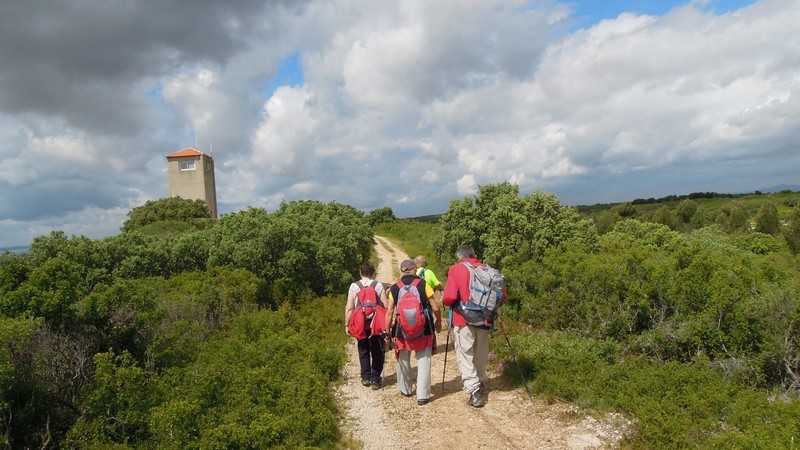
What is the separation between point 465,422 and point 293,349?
10.7 feet

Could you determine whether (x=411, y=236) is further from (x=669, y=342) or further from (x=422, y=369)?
(x=422, y=369)

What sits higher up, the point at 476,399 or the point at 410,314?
the point at 410,314

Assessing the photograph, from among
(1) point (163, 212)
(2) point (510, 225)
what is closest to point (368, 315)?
(2) point (510, 225)

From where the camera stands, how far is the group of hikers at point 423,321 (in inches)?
263

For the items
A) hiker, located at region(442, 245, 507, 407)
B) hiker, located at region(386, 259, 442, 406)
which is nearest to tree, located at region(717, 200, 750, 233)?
hiker, located at region(442, 245, 507, 407)

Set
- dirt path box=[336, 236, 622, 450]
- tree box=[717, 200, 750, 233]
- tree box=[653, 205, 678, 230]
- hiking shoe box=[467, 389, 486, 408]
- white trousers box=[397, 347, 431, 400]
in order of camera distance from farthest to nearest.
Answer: tree box=[653, 205, 678, 230] → tree box=[717, 200, 750, 233] → white trousers box=[397, 347, 431, 400] → hiking shoe box=[467, 389, 486, 408] → dirt path box=[336, 236, 622, 450]

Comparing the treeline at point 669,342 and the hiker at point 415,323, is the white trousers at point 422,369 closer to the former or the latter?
the hiker at point 415,323

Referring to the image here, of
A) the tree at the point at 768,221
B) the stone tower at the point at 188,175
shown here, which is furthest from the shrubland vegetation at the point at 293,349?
the tree at the point at 768,221

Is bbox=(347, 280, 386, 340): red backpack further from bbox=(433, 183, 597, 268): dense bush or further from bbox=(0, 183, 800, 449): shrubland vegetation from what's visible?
bbox=(433, 183, 597, 268): dense bush

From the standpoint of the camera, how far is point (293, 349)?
8328 millimetres

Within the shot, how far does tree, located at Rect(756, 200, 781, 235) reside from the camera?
42.6 m

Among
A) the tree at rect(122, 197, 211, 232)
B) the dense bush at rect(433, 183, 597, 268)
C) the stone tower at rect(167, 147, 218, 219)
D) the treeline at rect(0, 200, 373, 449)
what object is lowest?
the treeline at rect(0, 200, 373, 449)

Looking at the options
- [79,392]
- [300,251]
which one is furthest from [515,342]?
[300,251]

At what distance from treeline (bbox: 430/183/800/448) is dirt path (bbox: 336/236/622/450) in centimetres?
38
